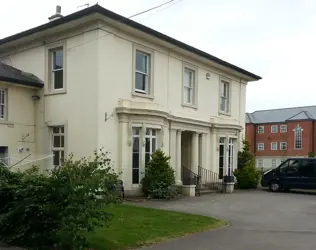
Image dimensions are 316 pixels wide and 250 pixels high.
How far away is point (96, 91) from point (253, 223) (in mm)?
7731

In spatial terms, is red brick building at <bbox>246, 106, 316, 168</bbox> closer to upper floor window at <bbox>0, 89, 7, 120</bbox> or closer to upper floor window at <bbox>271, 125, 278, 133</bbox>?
upper floor window at <bbox>271, 125, 278, 133</bbox>

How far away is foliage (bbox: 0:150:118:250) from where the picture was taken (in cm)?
627

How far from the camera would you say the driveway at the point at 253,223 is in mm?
7934

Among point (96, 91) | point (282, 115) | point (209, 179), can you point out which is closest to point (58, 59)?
point (96, 91)

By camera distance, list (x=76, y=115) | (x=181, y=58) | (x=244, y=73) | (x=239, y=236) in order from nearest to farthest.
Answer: (x=239, y=236) → (x=76, y=115) → (x=181, y=58) → (x=244, y=73)

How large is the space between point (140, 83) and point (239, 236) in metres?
9.76

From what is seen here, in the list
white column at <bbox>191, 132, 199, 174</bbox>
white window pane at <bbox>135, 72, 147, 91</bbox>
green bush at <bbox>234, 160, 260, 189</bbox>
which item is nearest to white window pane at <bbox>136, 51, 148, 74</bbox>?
white window pane at <bbox>135, 72, 147, 91</bbox>

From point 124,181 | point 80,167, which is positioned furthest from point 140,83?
point 80,167

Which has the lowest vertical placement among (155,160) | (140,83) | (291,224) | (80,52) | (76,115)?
(291,224)

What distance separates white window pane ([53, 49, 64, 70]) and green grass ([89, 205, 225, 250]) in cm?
750

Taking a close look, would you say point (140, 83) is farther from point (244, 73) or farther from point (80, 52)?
point (244, 73)

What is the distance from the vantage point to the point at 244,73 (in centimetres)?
2391

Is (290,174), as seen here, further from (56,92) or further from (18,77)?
(18,77)

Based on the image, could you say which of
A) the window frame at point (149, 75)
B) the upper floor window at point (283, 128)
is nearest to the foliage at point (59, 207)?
the window frame at point (149, 75)
